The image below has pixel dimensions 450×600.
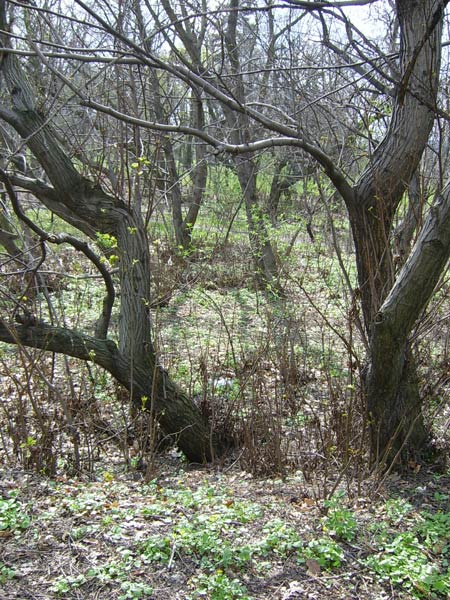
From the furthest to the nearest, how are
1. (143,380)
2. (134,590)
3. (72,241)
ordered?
(143,380) → (72,241) → (134,590)

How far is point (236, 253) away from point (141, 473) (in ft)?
24.4

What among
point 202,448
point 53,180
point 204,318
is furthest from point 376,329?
point 204,318

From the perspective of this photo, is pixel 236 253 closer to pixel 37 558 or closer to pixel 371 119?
pixel 371 119

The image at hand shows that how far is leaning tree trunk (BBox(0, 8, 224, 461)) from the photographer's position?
4770mm

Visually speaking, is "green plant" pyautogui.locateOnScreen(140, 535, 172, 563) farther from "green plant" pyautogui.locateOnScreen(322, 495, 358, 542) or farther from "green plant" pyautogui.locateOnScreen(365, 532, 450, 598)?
"green plant" pyautogui.locateOnScreen(365, 532, 450, 598)

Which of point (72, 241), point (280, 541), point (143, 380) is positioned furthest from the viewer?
point (143, 380)

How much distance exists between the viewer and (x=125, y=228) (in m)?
4.95

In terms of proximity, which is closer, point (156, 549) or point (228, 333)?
point (156, 549)

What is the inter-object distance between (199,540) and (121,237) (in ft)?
8.95

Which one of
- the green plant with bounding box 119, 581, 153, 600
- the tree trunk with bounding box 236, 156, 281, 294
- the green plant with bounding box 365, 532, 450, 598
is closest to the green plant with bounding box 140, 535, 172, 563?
the green plant with bounding box 119, 581, 153, 600

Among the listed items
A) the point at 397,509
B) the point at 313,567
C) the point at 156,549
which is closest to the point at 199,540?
the point at 156,549

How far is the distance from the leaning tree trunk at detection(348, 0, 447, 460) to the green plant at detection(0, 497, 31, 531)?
2.25m

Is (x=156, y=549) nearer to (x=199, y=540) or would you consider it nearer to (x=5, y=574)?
(x=199, y=540)

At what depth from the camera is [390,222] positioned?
4.27m
